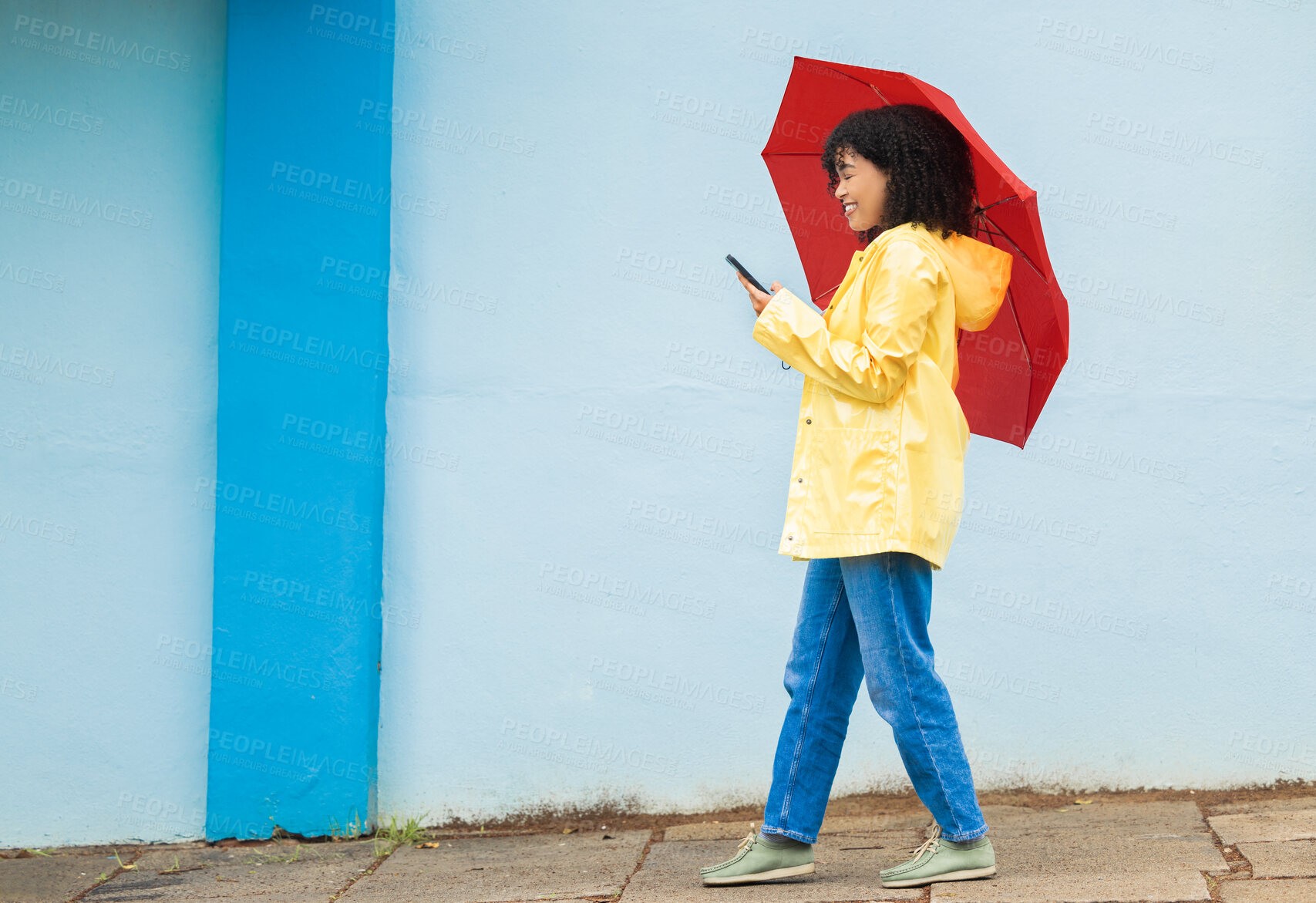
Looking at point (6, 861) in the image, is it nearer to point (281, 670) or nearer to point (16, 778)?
point (16, 778)

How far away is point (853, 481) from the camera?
2.57 meters

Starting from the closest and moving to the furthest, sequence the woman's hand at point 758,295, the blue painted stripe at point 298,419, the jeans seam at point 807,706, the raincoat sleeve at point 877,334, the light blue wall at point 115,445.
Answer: the raincoat sleeve at point 877,334 < the woman's hand at point 758,295 < the jeans seam at point 807,706 < the blue painted stripe at point 298,419 < the light blue wall at point 115,445

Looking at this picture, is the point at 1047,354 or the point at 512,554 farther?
the point at 512,554

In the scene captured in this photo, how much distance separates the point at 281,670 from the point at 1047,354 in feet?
8.06

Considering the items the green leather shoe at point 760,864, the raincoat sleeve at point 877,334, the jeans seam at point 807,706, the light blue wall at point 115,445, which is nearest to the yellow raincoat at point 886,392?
the raincoat sleeve at point 877,334

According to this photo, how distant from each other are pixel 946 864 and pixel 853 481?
0.90 meters

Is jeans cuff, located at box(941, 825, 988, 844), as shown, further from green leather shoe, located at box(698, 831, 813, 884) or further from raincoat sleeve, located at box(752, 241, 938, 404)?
raincoat sleeve, located at box(752, 241, 938, 404)

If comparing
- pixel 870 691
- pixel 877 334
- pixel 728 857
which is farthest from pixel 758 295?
pixel 728 857

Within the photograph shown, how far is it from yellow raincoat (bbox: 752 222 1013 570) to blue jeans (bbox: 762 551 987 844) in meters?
0.10

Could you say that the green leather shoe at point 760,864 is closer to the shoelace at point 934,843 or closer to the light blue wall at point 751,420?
the shoelace at point 934,843

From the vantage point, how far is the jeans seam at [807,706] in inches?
107

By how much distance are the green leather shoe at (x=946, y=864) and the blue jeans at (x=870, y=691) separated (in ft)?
0.11

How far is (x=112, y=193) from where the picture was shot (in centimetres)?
375

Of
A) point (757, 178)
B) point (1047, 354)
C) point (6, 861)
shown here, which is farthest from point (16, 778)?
point (1047, 354)
